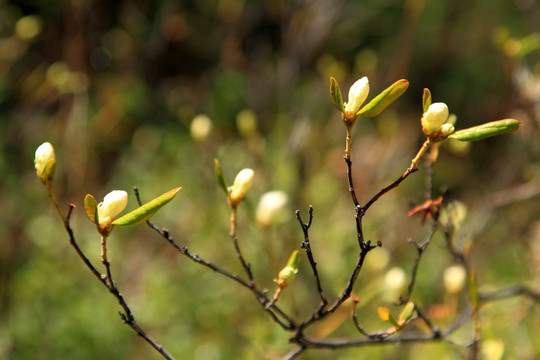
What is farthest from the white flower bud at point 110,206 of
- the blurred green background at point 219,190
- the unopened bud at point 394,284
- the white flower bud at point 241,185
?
the unopened bud at point 394,284

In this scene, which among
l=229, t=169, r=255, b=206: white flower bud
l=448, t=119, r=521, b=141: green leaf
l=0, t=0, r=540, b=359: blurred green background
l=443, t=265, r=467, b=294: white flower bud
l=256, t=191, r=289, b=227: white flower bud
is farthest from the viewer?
l=0, t=0, r=540, b=359: blurred green background

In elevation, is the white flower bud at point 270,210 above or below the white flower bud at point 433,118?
above

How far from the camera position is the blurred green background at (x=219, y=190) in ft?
4.07

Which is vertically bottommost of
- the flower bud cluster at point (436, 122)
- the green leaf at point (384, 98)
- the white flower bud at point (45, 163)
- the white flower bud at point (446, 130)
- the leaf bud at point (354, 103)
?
the white flower bud at point (446, 130)

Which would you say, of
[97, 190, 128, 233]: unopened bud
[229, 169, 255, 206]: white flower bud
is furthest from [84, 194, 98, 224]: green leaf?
[229, 169, 255, 206]: white flower bud

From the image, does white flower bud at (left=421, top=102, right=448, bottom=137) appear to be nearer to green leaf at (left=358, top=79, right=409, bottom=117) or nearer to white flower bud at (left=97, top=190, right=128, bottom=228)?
green leaf at (left=358, top=79, right=409, bottom=117)

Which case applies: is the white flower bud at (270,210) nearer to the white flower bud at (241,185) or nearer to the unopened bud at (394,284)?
the white flower bud at (241,185)

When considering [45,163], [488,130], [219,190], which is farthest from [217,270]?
[219,190]

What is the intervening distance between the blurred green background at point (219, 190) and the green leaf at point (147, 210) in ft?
1.24

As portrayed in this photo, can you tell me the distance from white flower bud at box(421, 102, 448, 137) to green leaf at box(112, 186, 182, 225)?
0.23 m

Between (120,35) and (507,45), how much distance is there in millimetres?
1991

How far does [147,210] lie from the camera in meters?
0.42

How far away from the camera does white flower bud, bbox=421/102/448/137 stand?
1.37 ft

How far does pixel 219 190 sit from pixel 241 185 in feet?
3.23
